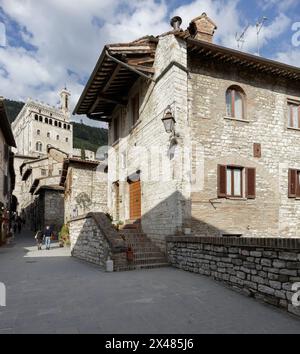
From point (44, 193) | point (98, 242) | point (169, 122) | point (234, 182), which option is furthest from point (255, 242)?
point (44, 193)

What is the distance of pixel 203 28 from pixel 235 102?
11.4ft

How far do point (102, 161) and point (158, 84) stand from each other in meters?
10.5

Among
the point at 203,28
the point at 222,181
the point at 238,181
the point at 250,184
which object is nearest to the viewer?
the point at 222,181

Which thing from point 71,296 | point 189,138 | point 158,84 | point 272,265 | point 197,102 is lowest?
point 71,296

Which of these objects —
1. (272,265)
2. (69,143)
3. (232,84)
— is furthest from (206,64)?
(69,143)

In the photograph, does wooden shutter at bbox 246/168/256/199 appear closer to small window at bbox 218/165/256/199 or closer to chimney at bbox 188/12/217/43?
small window at bbox 218/165/256/199

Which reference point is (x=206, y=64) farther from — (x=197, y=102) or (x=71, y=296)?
(x=71, y=296)

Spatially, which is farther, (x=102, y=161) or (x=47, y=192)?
(x=47, y=192)

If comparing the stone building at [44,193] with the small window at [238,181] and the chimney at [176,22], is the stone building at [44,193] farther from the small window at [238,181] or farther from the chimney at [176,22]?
the small window at [238,181]

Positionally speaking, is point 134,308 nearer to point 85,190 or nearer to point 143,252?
point 143,252

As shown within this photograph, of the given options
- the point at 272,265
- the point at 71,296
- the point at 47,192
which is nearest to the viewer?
the point at 272,265

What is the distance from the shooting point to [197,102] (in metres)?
10.7

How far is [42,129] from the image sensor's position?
73438mm

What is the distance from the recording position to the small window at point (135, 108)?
13008 mm
